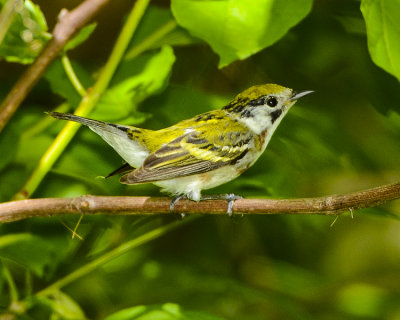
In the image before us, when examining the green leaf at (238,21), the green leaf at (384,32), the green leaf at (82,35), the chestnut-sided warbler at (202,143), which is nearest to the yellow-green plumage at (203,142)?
the chestnut-sided warbler at (202,143)

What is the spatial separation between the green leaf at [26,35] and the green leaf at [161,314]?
990mm

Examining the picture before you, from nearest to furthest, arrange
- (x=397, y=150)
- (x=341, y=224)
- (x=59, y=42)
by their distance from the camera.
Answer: (x=59, y=42) → (x=397, y=150) → (x=341, y=224)

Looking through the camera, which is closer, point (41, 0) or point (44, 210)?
point (44, 210)

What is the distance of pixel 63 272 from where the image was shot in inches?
105

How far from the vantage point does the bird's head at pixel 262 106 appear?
8.71ft

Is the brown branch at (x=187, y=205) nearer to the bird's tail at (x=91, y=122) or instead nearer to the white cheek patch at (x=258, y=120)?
the bird's tail at (x=91, y=122)

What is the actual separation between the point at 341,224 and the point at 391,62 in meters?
2.98

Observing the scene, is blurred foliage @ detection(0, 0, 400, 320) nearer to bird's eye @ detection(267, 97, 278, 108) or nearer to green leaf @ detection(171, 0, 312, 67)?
green leaf @ detection(171, 0, 312, 67)

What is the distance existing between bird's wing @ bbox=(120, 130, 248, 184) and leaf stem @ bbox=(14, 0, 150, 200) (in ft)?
0.94

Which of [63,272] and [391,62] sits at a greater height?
[391,62]

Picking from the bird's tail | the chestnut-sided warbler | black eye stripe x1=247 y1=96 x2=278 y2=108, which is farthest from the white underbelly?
black eye stripe x1=247 y1=96 x2=278 y2=108

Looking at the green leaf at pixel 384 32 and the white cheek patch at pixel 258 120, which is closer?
the green leaf at pixel 384 32

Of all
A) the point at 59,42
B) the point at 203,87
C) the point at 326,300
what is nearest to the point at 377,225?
the point at 326,300

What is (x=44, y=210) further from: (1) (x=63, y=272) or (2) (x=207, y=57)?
(2) (x=207, y=57)
